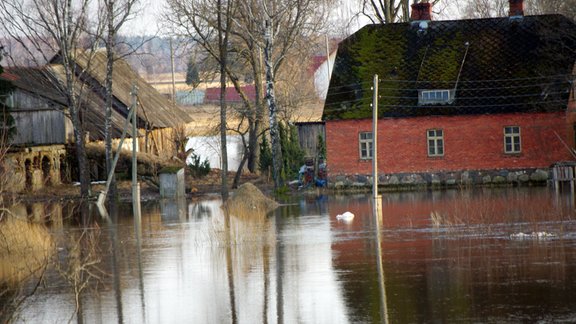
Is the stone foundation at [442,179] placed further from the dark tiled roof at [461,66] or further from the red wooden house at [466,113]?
the dark tiled roof at [461,66]

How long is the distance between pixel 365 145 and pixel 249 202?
991cm

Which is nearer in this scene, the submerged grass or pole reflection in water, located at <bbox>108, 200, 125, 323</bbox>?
pole reflection in water, located at <bbox>108, 200, 125, 323</bbox>

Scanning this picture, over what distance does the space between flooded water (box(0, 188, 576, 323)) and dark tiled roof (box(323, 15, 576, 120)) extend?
439 inches

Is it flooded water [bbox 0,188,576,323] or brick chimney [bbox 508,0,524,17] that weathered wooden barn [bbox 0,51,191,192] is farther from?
brick chimney [bbox 508,0,524,17]

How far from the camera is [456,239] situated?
23.7 meters

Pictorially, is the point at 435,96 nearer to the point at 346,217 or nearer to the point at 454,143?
the point at 454,143

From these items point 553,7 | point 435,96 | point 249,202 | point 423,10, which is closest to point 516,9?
point 423,10

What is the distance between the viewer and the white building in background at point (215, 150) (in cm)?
6212

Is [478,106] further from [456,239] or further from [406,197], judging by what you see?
[456,239]

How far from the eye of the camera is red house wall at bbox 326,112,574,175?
4281 cm

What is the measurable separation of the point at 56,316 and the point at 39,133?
31.8 m

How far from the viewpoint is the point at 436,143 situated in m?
43.6

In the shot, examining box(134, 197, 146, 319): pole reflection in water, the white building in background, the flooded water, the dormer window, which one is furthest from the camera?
the white building in background

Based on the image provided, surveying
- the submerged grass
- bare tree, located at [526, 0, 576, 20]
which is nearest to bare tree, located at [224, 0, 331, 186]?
the submerged grass
